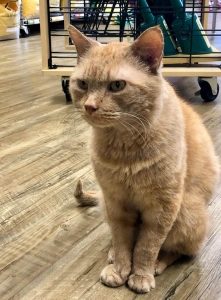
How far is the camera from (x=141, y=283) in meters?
0.97

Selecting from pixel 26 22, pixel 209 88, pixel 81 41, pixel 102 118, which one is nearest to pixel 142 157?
pixel 102 118

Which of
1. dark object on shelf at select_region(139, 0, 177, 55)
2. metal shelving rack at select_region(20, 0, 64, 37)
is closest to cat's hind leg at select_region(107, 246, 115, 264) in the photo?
dark object on shelf at select_region(139, 0, 177, 55)

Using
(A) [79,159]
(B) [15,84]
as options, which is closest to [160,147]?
(A) [79,159]

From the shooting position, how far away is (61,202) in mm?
1366

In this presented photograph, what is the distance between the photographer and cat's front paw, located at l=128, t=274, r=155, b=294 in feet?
3.19

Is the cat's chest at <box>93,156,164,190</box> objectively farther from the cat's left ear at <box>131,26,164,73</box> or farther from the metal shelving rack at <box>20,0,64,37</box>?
the metal shelving rack at <box>20,0,64,37</box>

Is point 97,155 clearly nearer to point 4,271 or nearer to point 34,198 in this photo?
point 4,271

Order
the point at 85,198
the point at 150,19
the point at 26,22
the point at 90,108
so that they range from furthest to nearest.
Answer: the point at 26,22 → the point at 150,19 → the point at 85,198 → the point at 90,108

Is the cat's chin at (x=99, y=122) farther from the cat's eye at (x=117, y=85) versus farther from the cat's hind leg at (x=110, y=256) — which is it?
the cat's hind leg at (x=110, y=256)

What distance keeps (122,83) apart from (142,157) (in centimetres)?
18

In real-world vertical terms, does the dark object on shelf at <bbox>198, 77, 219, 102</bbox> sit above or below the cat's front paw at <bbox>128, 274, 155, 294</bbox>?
above

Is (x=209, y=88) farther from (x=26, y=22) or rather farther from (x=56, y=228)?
(x=26, y=22)

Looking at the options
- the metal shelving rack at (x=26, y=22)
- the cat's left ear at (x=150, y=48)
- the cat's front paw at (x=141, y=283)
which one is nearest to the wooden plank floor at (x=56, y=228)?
the cat's front paw at (x=141, y=283)

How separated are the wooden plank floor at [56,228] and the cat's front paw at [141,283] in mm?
12
